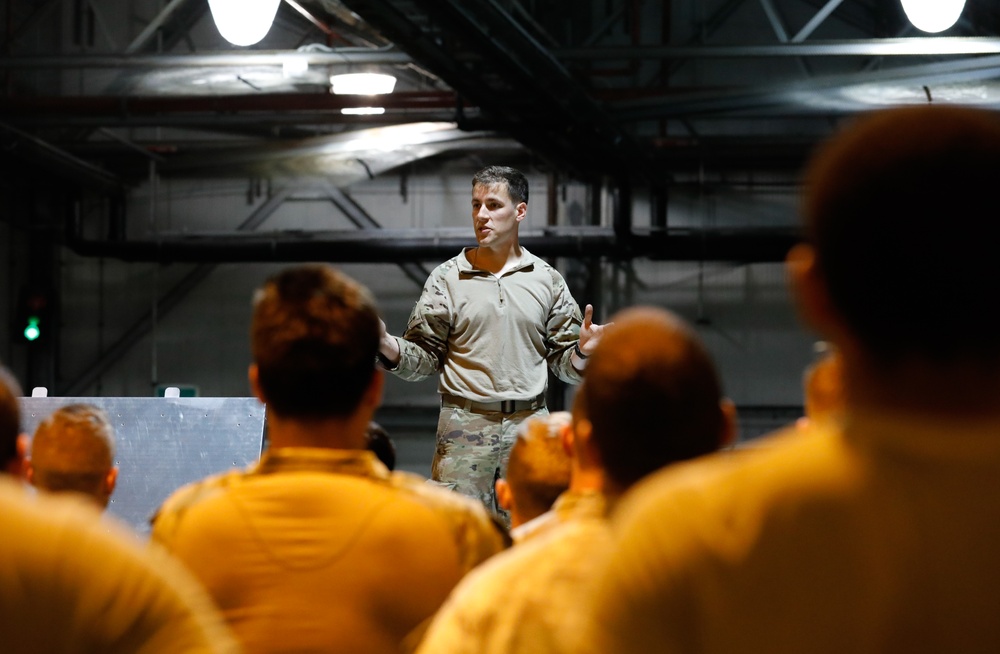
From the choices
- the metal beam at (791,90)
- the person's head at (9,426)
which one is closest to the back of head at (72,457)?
the person's head at (9,426)

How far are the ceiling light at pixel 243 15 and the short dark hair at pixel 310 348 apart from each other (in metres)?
3.13

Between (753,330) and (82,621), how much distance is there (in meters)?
9.87

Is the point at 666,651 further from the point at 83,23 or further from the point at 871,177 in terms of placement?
the point at 83,23

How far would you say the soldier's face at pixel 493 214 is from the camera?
4.30m

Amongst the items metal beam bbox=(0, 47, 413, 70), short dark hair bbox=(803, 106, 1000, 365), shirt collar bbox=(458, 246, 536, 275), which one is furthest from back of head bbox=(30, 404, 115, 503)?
metal beam bbox=(0, 47, 413, 70)

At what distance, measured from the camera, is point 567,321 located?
436 cm

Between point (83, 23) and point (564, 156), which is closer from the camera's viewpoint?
point (564, 156)

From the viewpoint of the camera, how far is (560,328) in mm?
4352

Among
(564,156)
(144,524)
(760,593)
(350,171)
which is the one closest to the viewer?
(760,593)

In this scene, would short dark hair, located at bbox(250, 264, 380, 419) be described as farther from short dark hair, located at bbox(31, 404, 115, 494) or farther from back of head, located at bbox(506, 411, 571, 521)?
short dark hair, located at bbox(31, 404, 115, 494)

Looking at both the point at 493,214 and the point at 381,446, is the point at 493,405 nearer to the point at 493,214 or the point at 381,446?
the point at 493,214

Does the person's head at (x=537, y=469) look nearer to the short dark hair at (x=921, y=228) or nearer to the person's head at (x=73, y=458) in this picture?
the person's head at (x=73, y=458)

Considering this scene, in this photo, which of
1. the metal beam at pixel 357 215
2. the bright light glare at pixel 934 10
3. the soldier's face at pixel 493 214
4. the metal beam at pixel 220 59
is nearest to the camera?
the soldier's face at pixel 493 214

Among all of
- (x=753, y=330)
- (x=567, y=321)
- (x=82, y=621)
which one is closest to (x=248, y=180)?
(x=753, y=330)
